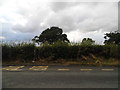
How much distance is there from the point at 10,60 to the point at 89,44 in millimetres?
7230

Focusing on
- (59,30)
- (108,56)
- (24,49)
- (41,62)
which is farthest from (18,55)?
(59,30)

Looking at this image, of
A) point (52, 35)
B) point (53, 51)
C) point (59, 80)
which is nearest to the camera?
point (59, 80)

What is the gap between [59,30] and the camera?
30.9m

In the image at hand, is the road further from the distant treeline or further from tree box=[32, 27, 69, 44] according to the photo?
tree box=[32, 27, 69, 44]

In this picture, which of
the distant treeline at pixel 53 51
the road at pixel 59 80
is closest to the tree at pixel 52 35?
the distant treeline at pixel 53 51

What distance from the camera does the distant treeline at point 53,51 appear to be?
10.7 metres

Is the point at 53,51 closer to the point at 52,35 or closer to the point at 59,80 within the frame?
the point at 59,80

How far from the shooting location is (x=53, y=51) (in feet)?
35.2

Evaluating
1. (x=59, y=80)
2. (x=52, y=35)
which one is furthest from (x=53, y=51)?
(x=52, y=35)

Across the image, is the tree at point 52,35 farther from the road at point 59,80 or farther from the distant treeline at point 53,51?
the road at point 59,80

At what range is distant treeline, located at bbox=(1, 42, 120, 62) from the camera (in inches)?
420

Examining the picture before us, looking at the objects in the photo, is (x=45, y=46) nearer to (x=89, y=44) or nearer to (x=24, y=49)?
(x=24, y=49)

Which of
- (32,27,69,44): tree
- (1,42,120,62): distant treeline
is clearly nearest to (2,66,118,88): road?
(1,42,120,62): distant treeline

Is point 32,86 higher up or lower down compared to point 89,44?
lower down
